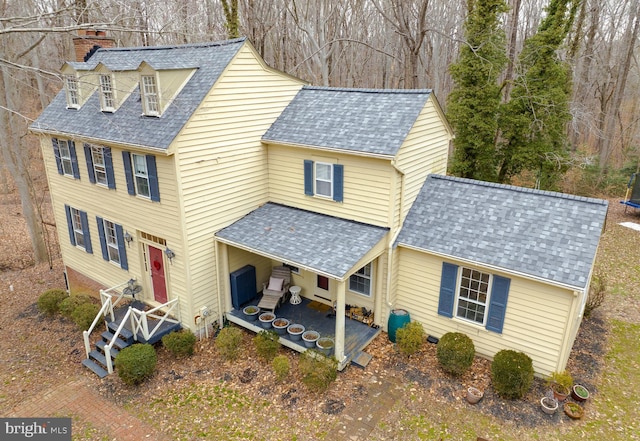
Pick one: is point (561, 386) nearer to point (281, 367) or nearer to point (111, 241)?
point (281, 367)

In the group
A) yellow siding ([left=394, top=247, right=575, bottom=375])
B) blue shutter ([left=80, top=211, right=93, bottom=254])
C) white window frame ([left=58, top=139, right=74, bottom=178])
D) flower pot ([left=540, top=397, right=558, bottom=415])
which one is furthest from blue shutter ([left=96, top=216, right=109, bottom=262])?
flower pot ([left=540, top=397, right=558, bottom=415])

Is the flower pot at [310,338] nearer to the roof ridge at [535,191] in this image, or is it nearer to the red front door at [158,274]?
the red front door at [158,274]

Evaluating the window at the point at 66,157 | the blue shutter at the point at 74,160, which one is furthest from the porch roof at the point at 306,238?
the window at the point at 66,157

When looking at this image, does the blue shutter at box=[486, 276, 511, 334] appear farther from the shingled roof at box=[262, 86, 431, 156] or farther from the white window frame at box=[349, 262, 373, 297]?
the shingled roof at box=[262, 86, 431, 156]

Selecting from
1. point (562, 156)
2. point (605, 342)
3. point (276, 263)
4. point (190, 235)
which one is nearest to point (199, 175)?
point (190, 235)

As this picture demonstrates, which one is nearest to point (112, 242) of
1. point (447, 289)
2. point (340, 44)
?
point (447, 289)

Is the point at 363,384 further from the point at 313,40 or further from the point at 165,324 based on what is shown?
the point at 313,40
